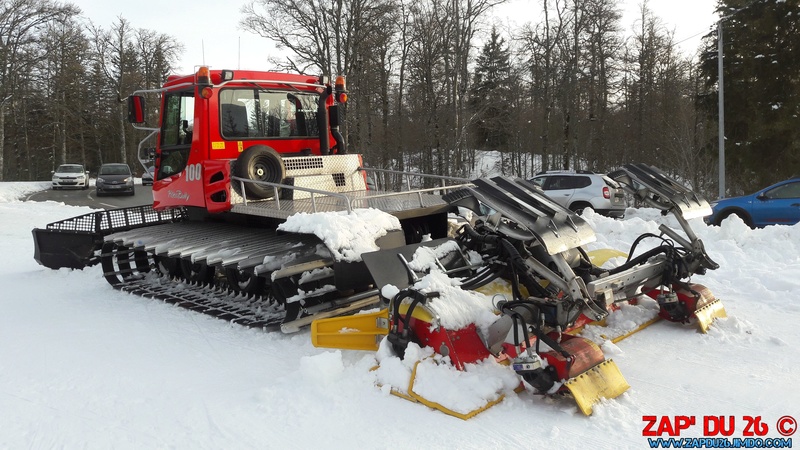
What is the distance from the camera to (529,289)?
4520 millimetres

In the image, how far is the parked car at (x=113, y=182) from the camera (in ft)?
85.3

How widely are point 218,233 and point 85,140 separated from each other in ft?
140

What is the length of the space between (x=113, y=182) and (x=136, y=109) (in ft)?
69.7

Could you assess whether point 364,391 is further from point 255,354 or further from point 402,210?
point 402,210

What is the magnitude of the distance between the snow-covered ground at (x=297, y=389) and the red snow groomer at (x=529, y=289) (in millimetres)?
215

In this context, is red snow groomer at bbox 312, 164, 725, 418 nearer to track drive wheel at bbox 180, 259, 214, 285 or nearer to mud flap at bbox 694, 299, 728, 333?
mud flap at bbox 694, 299, 728, 333

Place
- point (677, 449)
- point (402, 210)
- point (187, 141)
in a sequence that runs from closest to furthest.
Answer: point (677, 449)
point (402, 210)
point (187, 141)

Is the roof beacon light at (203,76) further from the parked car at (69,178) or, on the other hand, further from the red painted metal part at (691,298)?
the parked car at (69,178)

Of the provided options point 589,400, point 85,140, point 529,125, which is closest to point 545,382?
point 589,400

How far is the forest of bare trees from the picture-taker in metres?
23.4

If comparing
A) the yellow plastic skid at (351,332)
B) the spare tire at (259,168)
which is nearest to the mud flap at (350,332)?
the yellow plastic skid at (351,332)

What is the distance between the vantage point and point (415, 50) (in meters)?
25.8

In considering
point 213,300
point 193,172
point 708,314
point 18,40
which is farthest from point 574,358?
point 18,40

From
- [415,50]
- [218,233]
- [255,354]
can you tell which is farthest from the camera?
[415,50]
